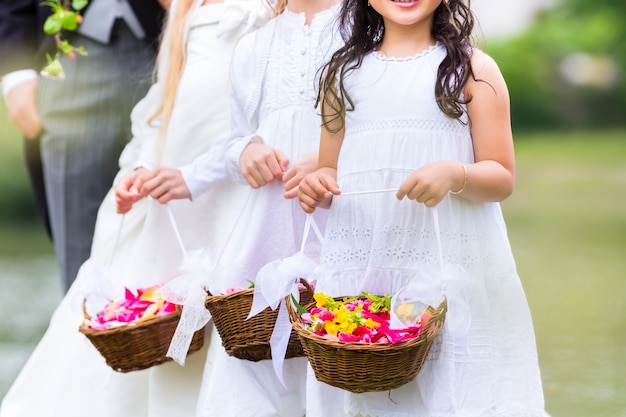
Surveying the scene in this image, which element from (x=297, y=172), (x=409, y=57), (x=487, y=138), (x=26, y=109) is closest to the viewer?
(x=487, y=138)

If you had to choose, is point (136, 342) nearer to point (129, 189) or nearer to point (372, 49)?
point (129, 189)

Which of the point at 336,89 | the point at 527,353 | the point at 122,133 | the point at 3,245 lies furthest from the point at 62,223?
the point at 3,245

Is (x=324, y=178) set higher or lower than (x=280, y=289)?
higher

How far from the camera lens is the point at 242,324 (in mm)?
2885

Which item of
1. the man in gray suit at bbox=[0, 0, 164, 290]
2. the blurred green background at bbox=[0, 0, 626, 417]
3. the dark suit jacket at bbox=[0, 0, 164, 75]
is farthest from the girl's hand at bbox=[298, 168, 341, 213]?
the dark suit jacket at bbox=[0, 0, 164, 75]

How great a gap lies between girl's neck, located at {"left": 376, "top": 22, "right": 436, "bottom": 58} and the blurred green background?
2.18 ft

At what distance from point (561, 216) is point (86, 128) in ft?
22.4

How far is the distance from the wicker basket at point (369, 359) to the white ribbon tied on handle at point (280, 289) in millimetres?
192

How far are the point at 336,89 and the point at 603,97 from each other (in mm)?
19889

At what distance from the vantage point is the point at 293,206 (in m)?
3.18

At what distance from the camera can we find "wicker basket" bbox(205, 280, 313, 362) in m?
2.87

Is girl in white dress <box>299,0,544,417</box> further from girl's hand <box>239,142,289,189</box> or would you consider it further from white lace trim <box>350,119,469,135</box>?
girl's hand <box>239,142,289,189</box>

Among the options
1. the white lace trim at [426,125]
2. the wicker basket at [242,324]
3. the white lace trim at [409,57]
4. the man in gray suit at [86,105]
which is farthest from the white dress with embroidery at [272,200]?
the man in gray suit at [86,105]

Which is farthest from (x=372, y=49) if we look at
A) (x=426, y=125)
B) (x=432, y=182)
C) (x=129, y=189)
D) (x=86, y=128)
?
(x=86, y=128)
